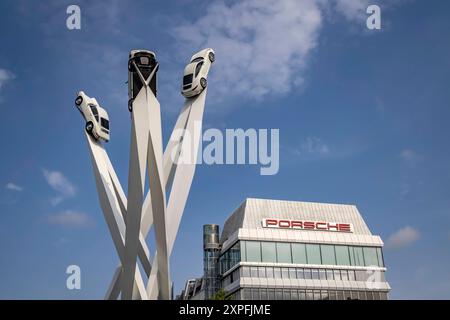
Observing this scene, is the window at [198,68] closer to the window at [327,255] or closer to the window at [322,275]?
the window at [327,255]

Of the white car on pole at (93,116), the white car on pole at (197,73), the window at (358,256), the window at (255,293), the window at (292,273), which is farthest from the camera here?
the window at (358,256)

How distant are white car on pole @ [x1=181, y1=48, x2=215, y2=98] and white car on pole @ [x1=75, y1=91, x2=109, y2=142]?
6.63 meters

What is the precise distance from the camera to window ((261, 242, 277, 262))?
66.2 m

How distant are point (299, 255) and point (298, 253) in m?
0.29

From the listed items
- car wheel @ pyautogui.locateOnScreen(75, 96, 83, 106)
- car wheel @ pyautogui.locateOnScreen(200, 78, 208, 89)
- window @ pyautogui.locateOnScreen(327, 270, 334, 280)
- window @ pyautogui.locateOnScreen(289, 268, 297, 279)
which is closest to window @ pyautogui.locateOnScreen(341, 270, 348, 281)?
window @ pyautogui.locateOnScreen(327, 270, 334, 280)

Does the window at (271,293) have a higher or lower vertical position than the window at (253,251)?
lower

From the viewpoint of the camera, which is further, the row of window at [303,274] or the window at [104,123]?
the row of window at [303,274]

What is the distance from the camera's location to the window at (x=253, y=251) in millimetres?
65688

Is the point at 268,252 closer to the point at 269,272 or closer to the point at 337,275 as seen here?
the point at 269,272

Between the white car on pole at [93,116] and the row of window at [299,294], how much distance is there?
3300 cm

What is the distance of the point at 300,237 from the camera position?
225 ft

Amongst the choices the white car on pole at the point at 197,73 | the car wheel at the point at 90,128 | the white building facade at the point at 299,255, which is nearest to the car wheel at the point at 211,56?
the white car on pole at the point at 197,73
